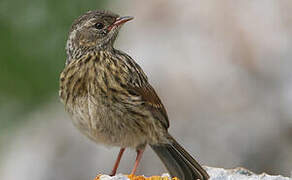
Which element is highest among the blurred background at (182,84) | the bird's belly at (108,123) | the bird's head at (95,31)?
the bird's head at (95,31)

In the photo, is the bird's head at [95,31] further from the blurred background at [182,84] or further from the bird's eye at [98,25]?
the blurred background at [182,84]

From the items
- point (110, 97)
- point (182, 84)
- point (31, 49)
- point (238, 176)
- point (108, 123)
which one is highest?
point (110, 97)

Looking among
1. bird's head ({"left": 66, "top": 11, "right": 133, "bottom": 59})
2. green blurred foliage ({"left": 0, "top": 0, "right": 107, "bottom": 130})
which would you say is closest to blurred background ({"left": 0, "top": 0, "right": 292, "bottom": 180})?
green blurred foliage ({"left": 0, "top": 0, "right": 107, "bottom": 130})

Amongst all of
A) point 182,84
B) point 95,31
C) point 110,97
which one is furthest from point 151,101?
point 182,84

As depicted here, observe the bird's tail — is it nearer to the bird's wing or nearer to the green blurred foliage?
the bird's wing

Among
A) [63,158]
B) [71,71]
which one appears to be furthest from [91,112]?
[63,158]

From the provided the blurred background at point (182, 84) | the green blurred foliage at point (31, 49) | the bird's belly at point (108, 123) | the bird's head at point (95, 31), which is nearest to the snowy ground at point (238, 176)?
the bird's belly at point (108, 123)

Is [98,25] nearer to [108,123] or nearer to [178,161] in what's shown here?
[108,123]
